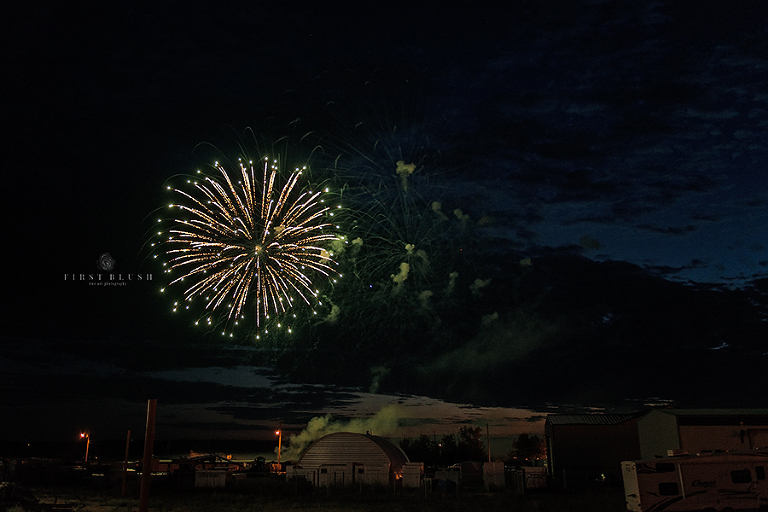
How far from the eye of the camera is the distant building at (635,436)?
132ft

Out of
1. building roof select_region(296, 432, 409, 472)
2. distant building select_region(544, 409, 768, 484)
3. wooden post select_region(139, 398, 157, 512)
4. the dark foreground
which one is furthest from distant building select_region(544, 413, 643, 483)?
wooden post select_region(139, 398, 157, 512)

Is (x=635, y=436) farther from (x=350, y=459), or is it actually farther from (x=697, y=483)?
(x=697, y=483)

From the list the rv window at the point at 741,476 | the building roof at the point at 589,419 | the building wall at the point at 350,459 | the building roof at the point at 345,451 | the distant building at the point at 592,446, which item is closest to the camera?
the rv window at the point at 741,476

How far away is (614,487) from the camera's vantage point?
1666 inches

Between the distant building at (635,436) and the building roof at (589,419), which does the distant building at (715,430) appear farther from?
the building roof at (589,419)

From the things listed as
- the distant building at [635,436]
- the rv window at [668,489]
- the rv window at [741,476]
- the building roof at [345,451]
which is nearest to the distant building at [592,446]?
the distant building at [635,436]

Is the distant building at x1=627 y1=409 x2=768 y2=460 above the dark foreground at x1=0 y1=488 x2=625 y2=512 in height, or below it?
above

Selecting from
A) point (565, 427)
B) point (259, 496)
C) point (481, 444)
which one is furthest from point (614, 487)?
point (481, 444)

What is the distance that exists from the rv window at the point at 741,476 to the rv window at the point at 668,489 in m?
2.52

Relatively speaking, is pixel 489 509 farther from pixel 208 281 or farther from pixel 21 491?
pixel 21 491

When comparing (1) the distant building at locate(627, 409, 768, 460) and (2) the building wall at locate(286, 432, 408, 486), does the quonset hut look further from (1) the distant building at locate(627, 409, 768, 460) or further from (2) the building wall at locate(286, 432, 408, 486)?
(1) the distant building at locate(627, 409, 768, 460)

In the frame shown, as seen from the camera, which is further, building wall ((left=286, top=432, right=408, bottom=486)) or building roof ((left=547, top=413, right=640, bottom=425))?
building roof ((left=547, top=413, right=640, bottom=425))

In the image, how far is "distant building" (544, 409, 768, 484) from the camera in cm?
4028

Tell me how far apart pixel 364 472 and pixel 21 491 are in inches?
1047
